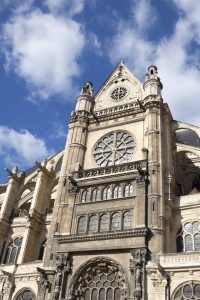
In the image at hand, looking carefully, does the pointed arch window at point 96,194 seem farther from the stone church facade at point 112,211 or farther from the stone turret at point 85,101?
the stone turret at point 85,101

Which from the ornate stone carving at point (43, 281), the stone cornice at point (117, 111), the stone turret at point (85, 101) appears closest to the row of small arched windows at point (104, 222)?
the ornate stone carving at point (43, 281)

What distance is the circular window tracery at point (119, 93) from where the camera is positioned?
35906 mm

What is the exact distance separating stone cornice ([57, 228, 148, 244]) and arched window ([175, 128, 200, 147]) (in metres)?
13.8

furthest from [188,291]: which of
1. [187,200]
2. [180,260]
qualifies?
[187,200]

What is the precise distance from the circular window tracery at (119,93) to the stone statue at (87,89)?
2.55m

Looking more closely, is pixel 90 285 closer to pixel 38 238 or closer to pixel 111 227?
pixel 111 227

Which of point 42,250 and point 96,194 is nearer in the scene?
point 96,194

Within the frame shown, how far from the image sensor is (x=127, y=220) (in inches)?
980

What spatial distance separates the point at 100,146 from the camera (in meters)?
32.1

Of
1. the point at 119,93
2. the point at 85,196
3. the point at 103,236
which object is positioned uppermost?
the point at 119,93

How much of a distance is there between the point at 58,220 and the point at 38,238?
400 cm

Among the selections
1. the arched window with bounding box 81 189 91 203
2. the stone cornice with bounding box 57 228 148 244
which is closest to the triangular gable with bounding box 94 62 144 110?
the arched window with bounding box 81 189 91 203

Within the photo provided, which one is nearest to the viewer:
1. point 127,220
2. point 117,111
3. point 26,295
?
point 127,220

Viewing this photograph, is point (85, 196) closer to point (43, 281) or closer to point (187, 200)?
point (43, 281)
